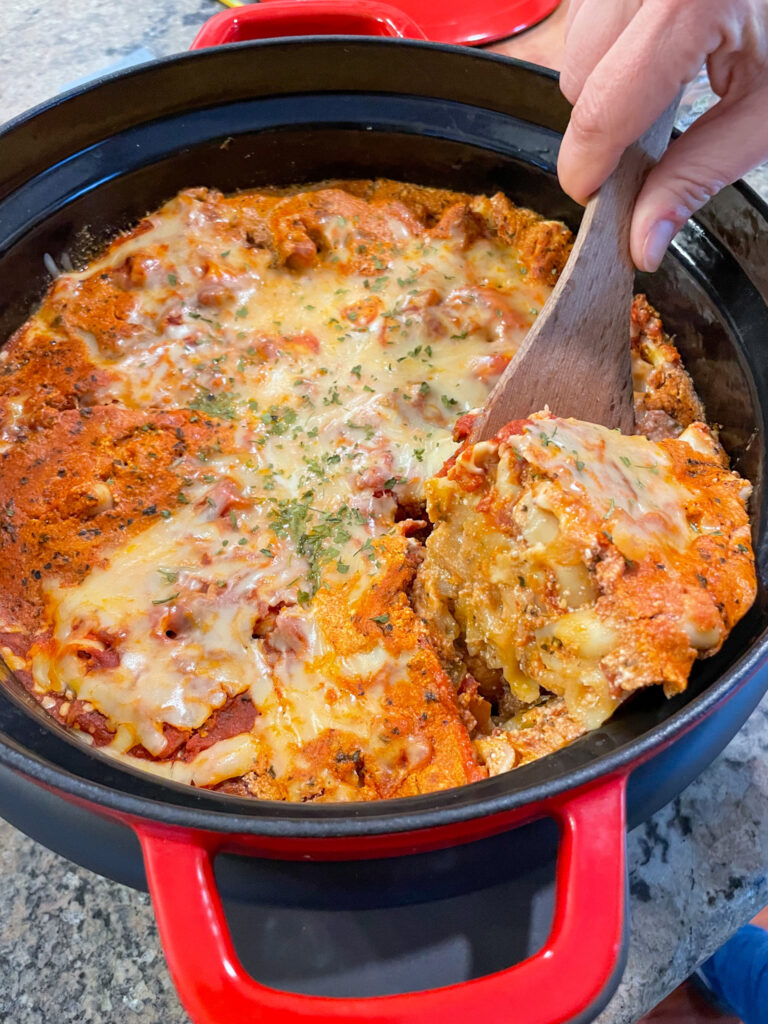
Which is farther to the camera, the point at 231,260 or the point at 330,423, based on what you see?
the point at 231,260

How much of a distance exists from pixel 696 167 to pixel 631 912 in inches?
45.1

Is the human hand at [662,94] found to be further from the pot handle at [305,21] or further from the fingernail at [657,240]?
the pot handle at [305,21]

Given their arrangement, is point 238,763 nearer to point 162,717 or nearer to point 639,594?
point 162,717

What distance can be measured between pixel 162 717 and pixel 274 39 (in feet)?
4.56

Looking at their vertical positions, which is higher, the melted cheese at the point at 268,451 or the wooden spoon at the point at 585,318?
the wooden spoon at the point at 585,318

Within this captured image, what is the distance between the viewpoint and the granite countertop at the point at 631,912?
111 cm

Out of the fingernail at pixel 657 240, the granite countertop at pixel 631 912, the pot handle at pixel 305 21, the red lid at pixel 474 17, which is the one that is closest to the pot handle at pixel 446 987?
the granite countertop at pixel 631 912

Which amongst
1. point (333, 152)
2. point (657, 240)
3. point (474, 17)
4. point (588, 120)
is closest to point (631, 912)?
→ point (657, 240)

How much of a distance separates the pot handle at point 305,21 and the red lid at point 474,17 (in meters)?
0.66

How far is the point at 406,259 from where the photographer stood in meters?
1.72

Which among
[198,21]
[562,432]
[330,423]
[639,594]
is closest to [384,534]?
[330,423]

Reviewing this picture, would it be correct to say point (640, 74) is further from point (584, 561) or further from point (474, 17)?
point (474, 17)

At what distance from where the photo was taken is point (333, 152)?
182 centimetres

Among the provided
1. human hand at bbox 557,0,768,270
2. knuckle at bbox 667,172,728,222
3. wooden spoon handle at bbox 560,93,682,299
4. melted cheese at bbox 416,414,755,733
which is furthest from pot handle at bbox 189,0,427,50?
melted cheese at bbox 416,414,755,733
